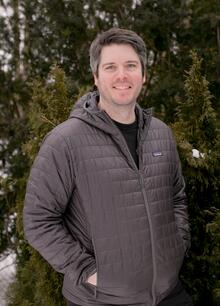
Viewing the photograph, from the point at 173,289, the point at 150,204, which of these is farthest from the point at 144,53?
the point at 173,289

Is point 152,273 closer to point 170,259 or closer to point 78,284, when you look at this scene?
point 170,259

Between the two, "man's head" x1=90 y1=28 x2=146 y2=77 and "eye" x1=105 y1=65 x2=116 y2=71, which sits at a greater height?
"man's head" x1=90 y1=28 x2=146 y2=77

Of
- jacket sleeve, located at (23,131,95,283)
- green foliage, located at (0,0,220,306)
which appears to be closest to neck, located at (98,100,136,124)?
jacket sleeve, located at (23,131,95,283)

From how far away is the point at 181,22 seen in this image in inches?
211

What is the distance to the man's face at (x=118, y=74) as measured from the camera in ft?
6.57

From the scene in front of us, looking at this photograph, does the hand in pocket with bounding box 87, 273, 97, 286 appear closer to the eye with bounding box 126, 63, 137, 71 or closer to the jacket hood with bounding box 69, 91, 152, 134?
the jacket hood with bounding box 69, 91, 152, 134

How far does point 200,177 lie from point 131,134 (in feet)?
3.43

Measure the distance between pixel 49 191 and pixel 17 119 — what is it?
4093mm

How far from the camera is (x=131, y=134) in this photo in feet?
6.97

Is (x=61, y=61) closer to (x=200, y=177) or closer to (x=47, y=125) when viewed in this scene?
(x=47, y=125)

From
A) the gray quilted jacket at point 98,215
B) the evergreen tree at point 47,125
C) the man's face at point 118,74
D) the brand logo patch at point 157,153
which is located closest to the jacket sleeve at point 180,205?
the brand logo patch at point 157,153

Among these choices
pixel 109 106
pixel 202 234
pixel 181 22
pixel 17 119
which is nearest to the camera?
pixel 109 106

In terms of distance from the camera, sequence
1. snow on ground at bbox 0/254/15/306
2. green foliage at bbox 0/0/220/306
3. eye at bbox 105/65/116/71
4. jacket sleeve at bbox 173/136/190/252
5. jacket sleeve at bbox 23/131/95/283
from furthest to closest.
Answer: snow on ground at bbox 0/254/15/306 → green foliage at bbox 0/0/220/306 → jacket sleeve at bbox 173/136/190/252 → eye at bbox 105/65/116/71 → jacket sleeve at bbox 23/131/95/283

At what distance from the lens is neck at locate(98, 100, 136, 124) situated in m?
2.05
